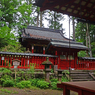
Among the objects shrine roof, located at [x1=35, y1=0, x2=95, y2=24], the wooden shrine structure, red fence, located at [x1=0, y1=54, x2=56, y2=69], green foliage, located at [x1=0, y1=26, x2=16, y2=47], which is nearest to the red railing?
the wooden shrine structure

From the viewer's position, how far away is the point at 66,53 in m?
12.6

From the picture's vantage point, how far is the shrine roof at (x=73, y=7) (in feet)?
11.5

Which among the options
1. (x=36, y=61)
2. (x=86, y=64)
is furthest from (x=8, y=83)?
(x=86, y=64)

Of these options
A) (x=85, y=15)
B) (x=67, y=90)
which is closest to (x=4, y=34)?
(x=85, y=15)

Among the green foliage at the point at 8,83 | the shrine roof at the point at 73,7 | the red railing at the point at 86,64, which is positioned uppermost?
the shrine roof at the point at 73,7

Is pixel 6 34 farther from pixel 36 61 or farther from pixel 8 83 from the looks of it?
pixel 8 83

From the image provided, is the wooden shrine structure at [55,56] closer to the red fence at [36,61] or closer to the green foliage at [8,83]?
the red fence at [36,61]

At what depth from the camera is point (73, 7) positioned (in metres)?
3.94

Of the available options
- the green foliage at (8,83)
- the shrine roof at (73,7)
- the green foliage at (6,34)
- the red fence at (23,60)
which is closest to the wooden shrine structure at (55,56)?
the red fence at (23,60)

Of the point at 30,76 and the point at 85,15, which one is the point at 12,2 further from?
the point at 85,15

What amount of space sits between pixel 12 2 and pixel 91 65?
11.3 metres

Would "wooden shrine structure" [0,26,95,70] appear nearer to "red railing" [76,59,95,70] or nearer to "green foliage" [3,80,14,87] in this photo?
"red railing" [76,59,95,70]

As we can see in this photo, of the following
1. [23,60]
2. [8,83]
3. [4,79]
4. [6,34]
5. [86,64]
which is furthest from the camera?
[86,64]

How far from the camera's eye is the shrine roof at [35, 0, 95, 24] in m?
3.50
